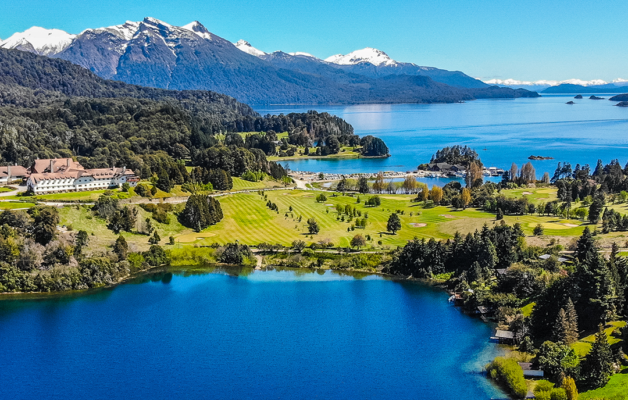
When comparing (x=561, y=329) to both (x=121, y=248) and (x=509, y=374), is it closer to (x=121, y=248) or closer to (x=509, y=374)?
(x=509, y=374)

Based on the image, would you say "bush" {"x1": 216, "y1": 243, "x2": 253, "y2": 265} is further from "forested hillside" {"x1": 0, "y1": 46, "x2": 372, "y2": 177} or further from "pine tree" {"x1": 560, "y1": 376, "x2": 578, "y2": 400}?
"pine tree" {"x1": 560, "y1": 376, "x2": 578, "y2": 400}

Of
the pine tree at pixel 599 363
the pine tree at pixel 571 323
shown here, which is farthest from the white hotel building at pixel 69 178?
the pine tree at pixel 599 363

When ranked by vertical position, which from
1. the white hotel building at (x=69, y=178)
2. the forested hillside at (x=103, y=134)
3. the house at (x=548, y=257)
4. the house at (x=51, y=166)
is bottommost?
the house at (x=548, y=257)

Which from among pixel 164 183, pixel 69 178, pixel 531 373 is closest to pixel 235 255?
pixel 164 183

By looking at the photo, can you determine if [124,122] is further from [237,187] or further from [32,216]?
[32,216]

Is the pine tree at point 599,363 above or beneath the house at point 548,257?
beneath

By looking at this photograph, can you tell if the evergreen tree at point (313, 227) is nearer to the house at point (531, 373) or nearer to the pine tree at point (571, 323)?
the pine tree at point (571, 323)
